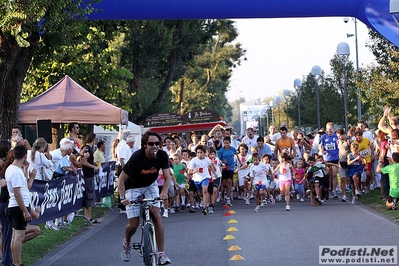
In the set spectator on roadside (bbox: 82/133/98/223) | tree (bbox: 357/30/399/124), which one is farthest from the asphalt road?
tree (bbox: 357/30/399/124)

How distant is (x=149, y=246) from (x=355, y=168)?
36.6ft

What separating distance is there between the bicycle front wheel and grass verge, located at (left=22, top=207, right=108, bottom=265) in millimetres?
2556

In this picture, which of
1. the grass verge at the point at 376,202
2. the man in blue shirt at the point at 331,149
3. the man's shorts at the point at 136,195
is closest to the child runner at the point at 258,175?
the man in blue shirt at the point at 331,149

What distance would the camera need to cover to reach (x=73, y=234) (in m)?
15.3

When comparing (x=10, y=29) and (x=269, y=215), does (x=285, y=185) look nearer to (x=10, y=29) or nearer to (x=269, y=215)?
(x=269, y=215)

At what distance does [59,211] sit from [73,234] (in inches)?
23.5

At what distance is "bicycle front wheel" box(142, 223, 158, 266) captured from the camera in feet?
31.8

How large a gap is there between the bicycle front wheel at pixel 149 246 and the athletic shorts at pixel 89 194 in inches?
293

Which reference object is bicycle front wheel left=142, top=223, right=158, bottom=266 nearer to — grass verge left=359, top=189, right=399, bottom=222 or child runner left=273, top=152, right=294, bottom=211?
grass verge left=359, top=189, right=399, bottom=222

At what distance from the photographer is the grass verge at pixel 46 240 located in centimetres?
1224

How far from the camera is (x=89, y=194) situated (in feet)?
56.4

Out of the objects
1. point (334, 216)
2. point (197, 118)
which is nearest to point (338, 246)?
point (334, 216)

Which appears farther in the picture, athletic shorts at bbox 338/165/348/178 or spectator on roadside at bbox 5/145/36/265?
athletic shorts at bbox 338/165/348/178

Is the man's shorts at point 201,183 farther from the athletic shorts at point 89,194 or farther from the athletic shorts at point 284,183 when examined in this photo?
the athletic shorts at point 89,194
